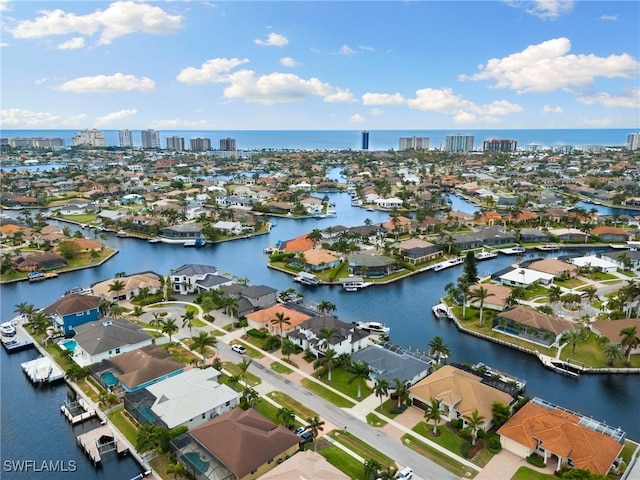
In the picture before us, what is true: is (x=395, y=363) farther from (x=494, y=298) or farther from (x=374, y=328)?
(x=494, y=298)

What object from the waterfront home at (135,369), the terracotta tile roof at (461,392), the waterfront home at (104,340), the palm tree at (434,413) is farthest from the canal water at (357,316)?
the palm tree at (434,413)

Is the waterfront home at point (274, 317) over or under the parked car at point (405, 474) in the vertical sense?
over

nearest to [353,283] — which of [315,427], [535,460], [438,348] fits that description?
[438,348]

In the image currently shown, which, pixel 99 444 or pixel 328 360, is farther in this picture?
pixel 328 360

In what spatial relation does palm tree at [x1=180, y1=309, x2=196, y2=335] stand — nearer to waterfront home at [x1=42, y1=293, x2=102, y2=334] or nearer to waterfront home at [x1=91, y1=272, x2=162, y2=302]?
waterfront home at [x1=42, y1=293, x2=102, y2=334]

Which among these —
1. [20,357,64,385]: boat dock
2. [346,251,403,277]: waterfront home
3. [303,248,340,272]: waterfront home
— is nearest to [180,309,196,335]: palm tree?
[20,357,64,385]: boat dock

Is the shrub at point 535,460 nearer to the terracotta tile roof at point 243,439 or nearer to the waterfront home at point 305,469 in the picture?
the waterfront home at point 305,469

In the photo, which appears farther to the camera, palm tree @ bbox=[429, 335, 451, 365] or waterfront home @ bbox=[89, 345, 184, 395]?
palm tree @ bbox=[429, 335, 451, 365]
